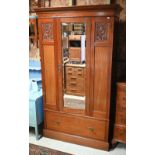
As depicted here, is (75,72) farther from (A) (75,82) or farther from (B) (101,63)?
(B) (101,63)

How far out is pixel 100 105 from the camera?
2.46 metres

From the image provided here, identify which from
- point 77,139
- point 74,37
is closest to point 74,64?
point 74,37

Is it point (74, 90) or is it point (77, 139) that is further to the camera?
point (77, 139)

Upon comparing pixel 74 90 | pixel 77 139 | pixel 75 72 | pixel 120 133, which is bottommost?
pixel 77 139

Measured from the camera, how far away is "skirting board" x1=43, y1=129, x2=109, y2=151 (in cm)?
256

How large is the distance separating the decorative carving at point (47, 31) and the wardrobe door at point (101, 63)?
58 centimetres

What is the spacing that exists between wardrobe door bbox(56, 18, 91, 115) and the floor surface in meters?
0.50

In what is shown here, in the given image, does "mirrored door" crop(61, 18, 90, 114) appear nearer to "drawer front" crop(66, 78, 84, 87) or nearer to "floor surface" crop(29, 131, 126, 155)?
"drawer front" crop(66, 78, 84, 87)

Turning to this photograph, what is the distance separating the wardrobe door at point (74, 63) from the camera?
2340mm

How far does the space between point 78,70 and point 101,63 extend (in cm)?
33

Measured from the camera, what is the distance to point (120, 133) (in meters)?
2.50
